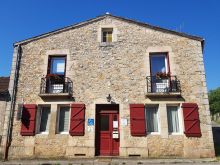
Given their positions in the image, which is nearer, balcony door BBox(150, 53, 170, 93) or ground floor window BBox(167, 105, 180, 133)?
ground floor window BBox(167, 105, 180, 133)


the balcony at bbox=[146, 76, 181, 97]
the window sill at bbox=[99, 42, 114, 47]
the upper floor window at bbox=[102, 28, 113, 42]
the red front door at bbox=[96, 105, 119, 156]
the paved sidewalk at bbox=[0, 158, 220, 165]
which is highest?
the upper floor window at bbox=[102, 28, 113, 42]

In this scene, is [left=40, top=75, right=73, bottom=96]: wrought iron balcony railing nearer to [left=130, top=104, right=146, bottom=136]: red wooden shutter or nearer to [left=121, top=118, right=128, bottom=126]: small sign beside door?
[left=121, top=118, right=128, bottom=126]: small sign beside door

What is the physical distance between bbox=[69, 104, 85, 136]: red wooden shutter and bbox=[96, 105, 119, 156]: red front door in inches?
28.9

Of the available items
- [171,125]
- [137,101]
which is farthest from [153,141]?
[137,101]

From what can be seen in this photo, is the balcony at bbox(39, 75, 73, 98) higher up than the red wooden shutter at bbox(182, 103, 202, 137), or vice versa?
the balcony at bbox(39, 75, 73, 98)

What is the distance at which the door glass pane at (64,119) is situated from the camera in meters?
11.0

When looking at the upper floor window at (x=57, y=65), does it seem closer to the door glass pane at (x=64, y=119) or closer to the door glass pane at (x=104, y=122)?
the door glass pane at (x=64, y=119)

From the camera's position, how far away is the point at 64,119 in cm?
1111

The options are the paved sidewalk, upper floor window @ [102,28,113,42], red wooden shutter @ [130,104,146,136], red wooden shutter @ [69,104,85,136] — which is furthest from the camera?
upper floor window @ [102,28,113,42]

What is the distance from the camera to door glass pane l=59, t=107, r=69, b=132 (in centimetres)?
1098

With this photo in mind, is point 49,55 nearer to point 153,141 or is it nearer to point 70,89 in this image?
point 70,89

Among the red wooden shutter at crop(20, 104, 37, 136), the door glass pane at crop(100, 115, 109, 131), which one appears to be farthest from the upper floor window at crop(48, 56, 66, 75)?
the door glass pane at crop(100, 115, 109, 131)

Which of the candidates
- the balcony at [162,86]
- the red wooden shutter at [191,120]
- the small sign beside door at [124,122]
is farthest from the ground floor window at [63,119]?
the red wooden shutter at [191,120]

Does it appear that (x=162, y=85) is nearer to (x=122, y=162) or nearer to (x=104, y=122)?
(x=104, y=122)
